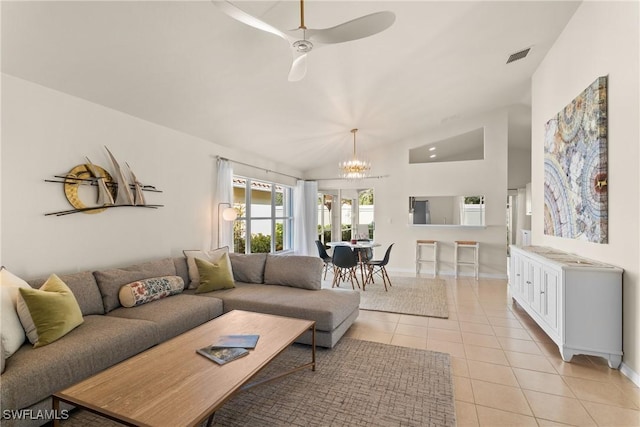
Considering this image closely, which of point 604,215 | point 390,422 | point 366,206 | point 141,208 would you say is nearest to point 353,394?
point 390,422

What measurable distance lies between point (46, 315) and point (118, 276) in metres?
0.88

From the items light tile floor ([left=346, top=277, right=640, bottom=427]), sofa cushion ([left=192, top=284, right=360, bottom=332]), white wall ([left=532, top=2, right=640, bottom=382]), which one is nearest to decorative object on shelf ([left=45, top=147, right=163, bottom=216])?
sofa cushion ([left=192, top=284, right=360, bottom=332])

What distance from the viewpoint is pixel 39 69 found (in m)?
2.46

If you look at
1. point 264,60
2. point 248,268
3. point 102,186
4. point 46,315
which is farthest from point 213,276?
point 264,60

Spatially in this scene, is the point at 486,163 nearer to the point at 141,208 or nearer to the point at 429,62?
the point at 429,62

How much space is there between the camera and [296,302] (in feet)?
10.0

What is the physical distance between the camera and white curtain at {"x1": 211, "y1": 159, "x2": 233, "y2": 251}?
4684 millimetres

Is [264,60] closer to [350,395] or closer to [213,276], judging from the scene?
[213,276]

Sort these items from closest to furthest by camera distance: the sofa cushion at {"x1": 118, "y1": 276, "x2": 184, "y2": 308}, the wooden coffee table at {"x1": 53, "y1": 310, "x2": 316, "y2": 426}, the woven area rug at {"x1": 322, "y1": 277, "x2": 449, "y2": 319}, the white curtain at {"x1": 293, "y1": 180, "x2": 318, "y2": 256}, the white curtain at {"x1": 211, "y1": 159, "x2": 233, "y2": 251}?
the wooden coffee table at {"x1": 53, "y1": 310, "x2": 316, "y2": 426}, the sofa cushion at {"x1": 118, "y1": 276, "x2": 184, "y2": 308}, the woven area rug at {"x1": 322, "y1": 277, "x2": 449, "y2": 319}, the white curtain at {"x1": 211, "y1": 159, "x2": 233, "y2": 251}, the white curtain at {"x1": 293, "y1": 180, "x2": 318, "y2": 256}

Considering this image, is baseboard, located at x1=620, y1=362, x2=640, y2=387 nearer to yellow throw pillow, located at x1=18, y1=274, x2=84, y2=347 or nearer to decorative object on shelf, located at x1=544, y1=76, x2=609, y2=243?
decorative object on shelf, located at x1=544, y1=76, x2=609, y2=243

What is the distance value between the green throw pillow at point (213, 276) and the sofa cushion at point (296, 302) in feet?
0.26

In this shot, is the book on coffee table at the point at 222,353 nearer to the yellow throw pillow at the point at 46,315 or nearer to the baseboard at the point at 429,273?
the yellow throw pillow at the point at 46,315

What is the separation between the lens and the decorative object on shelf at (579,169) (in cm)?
273

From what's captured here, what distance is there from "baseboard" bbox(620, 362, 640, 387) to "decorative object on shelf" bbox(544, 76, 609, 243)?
1.03 meters
